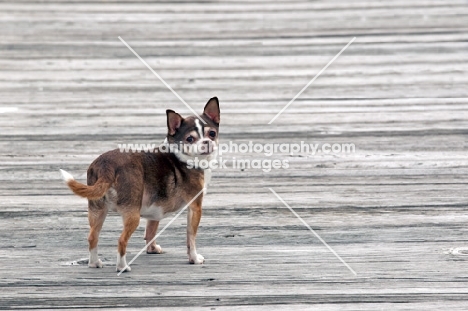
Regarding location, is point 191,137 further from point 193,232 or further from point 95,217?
point 95,217

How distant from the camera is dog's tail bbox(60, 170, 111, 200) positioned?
378cm

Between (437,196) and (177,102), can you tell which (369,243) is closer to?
(437,196)

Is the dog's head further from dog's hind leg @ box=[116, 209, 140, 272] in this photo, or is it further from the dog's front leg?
dog's hind leg @ box=[116, 209, 140, 272]

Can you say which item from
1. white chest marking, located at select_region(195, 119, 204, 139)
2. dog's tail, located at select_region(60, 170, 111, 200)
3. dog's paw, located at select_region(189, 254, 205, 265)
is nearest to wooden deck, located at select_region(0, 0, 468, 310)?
dog's paw, located at select_region(189, 254, 205, 265)

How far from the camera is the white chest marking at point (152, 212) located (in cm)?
410

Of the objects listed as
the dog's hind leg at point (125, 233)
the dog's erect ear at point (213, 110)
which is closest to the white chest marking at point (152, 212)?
the dog's hind leg at point (125, 233)

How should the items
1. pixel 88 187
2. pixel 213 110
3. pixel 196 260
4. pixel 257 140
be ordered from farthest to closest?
1. pixel 257 140
2. pixel 213 110
3. pixel 196 260
4. pixel 88 187

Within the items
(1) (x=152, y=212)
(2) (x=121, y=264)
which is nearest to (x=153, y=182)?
(1) (x=152, y=212)

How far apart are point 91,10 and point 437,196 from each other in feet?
17.3

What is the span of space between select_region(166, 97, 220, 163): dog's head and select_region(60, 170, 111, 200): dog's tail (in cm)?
49

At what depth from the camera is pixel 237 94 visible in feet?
24.0

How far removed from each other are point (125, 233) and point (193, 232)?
389 millimetres

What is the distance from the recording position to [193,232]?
4.21m

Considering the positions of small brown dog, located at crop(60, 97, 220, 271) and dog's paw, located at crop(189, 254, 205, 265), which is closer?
small brown dog, located at crop(60, 97, 220, 271)
